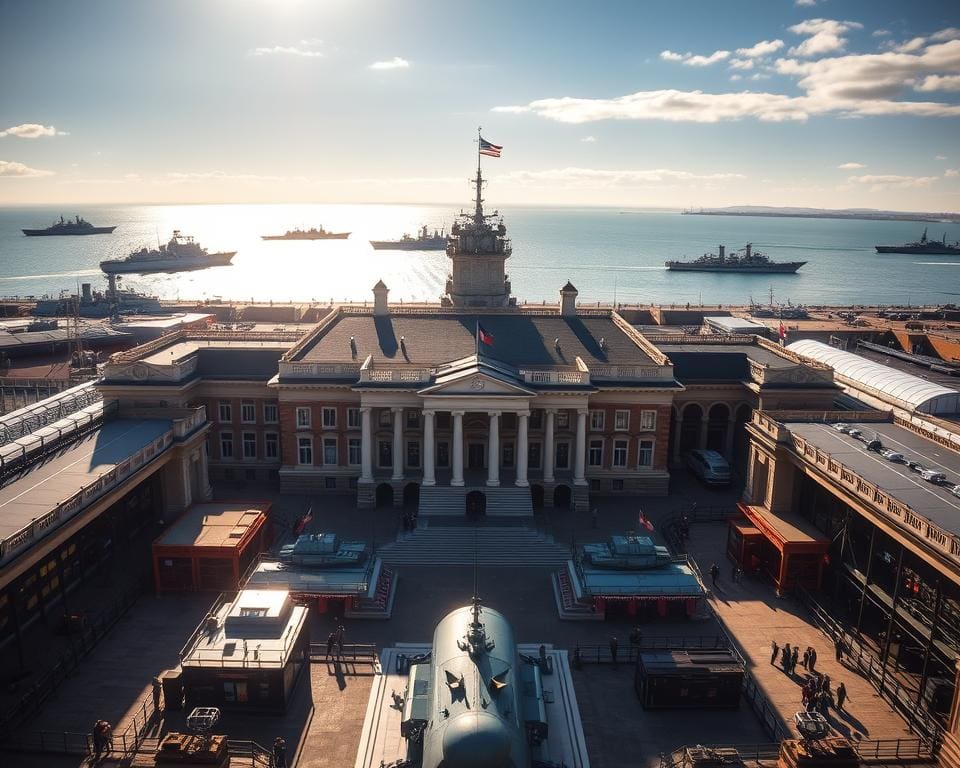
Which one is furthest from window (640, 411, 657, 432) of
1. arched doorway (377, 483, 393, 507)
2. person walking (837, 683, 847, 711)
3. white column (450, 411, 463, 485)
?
person walking (837, 683, 847, 711)

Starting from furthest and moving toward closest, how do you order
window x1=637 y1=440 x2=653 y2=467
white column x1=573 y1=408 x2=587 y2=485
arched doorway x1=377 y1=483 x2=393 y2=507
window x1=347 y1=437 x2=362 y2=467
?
window x1=637 y1=440 x2=653 y2=467 < window x1=347 y1=437 x2=362 y2=467 < arched doorway x1=377 y1=483 x2=393 y2=507 < white column x1=573 y1=408 x2=587 y2=485

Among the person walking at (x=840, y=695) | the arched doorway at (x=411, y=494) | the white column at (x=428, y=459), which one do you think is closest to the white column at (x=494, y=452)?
the white column at (x=428, y=459)

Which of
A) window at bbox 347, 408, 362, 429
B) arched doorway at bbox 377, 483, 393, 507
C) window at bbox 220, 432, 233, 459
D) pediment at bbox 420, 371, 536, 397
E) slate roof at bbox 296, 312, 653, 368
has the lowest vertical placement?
arched doorway at bbox 377, 483, 393, 507

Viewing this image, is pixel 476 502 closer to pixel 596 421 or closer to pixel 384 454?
pixel 384 454

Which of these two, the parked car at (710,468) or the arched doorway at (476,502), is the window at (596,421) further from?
the arched doorway at (476,502)

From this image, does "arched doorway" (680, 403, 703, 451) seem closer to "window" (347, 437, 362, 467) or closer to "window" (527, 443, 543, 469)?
"window" (527, 443, 543, 469)

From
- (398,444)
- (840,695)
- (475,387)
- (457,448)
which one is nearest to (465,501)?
(457,448)
